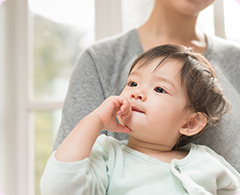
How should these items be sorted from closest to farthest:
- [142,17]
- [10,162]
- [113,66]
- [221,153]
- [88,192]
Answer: [88,192] → [221,153] → [113,66] → [142,17] → [10,162]

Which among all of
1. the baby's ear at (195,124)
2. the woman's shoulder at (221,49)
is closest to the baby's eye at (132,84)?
the baby's ear at (195,124)

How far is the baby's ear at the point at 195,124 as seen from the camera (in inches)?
32.8

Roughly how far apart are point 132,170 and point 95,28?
1.11 metres

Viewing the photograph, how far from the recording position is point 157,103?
750mm

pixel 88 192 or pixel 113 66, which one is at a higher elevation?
pixel 113 66

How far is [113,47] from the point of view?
1.08m

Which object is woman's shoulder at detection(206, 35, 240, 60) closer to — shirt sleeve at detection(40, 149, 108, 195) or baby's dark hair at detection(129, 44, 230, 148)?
baby's dark hair at detection(129, 44, 230, 148)

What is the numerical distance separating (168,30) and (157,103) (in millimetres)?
585

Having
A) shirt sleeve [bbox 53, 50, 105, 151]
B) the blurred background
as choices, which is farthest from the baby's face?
the blurred background

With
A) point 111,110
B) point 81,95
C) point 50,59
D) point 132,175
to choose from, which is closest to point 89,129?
point 111,110

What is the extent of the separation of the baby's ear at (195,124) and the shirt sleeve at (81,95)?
357 mm

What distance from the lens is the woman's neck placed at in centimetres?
115

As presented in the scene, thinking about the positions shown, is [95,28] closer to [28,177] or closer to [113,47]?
[113,47]

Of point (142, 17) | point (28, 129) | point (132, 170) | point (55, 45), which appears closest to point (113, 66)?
point (132, 170)
